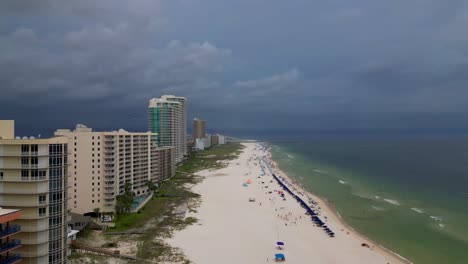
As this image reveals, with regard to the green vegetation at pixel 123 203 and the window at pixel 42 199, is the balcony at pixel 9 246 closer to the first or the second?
the window at pixel 42 199

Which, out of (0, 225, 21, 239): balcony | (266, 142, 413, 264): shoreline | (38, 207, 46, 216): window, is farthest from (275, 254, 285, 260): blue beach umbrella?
(0, 225, 21, 239): balcony

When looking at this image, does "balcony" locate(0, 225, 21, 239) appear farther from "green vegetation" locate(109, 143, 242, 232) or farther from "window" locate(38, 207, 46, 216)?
"green vegetation" locate(109, 143, 242, 232)

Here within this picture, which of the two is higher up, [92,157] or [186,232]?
[92,157]

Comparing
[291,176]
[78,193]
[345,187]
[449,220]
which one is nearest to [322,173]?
[291,176]

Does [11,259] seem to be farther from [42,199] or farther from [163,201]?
[163,201]

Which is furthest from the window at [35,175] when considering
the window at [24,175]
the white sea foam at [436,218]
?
the white sea foam at [436,218]

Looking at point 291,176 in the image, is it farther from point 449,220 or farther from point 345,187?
point 449,220
